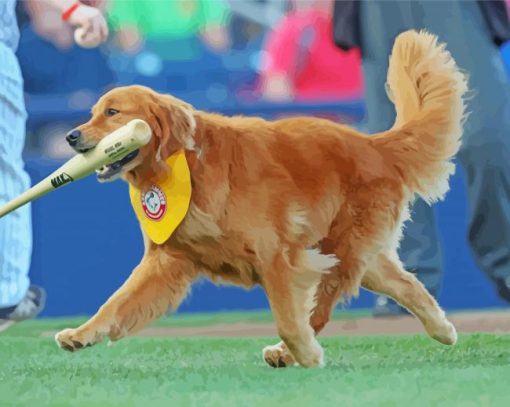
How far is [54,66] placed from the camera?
12.9 ft

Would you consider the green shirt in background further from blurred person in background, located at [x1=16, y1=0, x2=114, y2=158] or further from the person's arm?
the person's arm

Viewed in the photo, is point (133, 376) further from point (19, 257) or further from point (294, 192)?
point (19, 257)

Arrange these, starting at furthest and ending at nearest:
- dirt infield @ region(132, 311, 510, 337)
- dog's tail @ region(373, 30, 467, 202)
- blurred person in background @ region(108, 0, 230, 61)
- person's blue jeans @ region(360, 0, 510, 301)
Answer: blurred person in background @ region(108, 0, 230, 61)
person's blue jeans @ region(360, 0, 510, 301)
dirt infield @ region(132, 311, 510, 337)
dog's tail @ region(373, 30, 467, 202)

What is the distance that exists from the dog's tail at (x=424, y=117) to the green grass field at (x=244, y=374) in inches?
16.9

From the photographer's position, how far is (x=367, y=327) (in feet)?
11.6

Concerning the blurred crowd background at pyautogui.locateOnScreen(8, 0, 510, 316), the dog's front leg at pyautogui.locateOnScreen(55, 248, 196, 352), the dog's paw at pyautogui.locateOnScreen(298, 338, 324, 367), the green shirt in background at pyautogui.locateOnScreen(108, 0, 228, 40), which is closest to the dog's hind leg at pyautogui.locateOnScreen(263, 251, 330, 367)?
the dog's paw at pyautogui.locateOnScreen(298, 338, 324, 367)

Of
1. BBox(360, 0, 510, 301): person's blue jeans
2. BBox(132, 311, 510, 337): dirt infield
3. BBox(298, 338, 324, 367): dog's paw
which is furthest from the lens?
BBox(360, 0, 510, 301): person's blue jeans

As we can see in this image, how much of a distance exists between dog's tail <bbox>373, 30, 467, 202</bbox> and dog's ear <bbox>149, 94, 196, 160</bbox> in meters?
0.49

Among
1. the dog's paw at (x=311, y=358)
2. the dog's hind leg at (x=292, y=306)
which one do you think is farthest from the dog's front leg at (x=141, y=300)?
the dog's paw at (x=311, y=358)

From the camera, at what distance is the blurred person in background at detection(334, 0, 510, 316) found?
358cm

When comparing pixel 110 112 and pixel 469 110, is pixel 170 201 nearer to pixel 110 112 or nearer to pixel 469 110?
pixel 110 112

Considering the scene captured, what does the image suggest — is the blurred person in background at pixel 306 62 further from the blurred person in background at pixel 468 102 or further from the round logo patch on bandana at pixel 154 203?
the round logo patch on bandana at pixel 154 203

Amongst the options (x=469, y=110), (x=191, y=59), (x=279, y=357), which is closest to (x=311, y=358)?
(x=279, y=357)

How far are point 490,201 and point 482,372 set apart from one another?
1.20m
